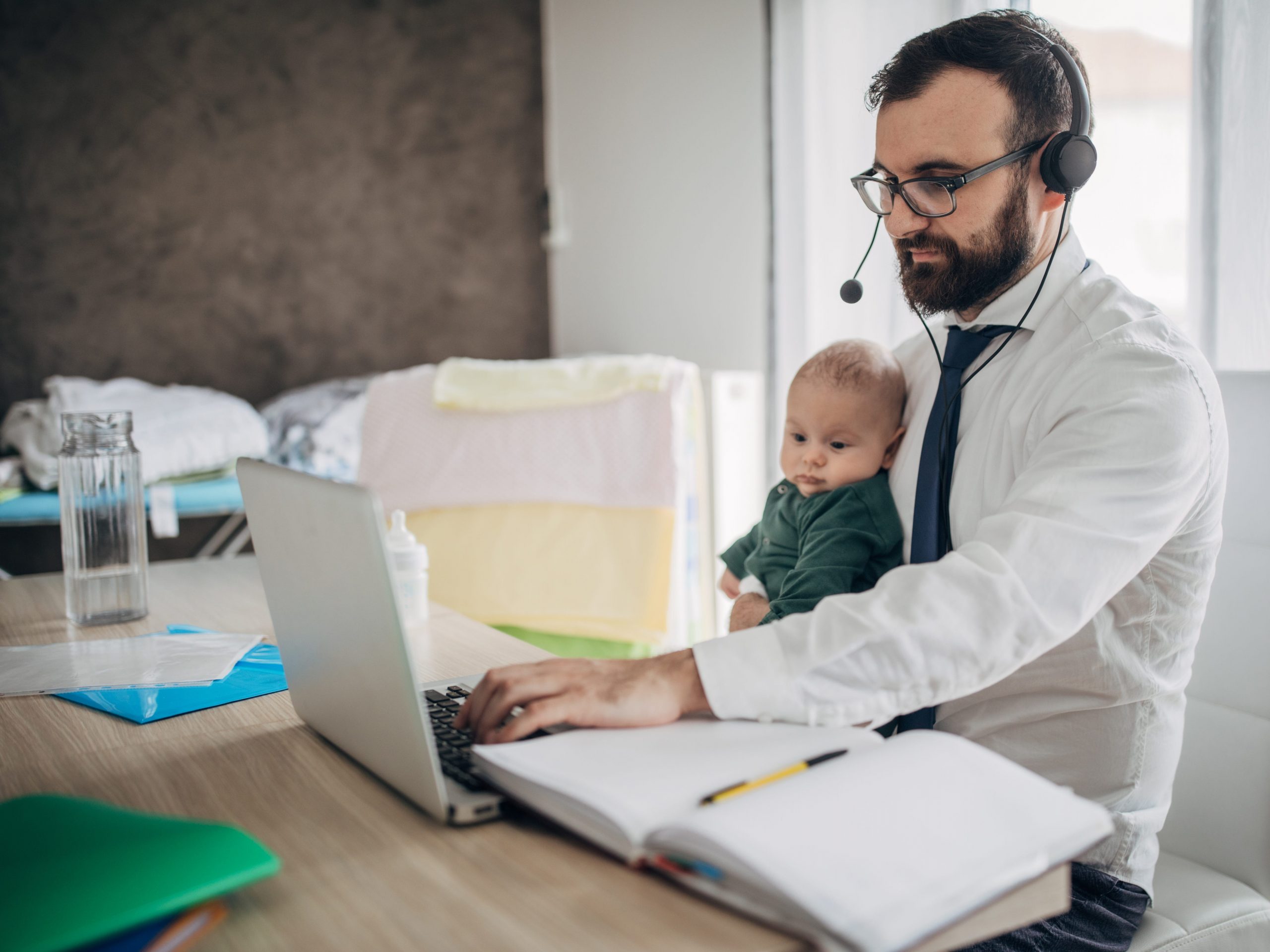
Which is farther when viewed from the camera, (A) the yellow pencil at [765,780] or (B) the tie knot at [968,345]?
(B) the tie knot at [968,345]

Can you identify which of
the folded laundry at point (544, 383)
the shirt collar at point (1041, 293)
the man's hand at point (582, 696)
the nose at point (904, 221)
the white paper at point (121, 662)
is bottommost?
the white paper at point (121, 662)

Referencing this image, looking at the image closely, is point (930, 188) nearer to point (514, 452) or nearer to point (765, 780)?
point (765, 780)

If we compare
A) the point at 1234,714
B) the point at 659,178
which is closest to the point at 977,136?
the point at 1234,714

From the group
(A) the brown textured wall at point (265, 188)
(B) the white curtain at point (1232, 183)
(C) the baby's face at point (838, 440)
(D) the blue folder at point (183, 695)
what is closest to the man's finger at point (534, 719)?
(D) the blue folder at point (183, 695)

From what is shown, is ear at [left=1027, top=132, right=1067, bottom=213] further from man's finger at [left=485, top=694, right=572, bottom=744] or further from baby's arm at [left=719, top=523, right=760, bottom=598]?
man's finger at [left=485, top=694, right=572, bottom=744]

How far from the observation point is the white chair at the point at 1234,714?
3.64 feet

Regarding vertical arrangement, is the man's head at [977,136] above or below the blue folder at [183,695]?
above

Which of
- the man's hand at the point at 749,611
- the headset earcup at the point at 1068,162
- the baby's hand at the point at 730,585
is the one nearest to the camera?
the headset earcup at the point at 1068,162

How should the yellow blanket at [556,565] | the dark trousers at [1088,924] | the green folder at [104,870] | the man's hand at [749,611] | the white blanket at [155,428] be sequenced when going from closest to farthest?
the green folder at [104,870] < the dark trousers at [1088,924] < the man's hand at [749,611] < the yellow blanket at [556,565] < the white blanket at [155,428]

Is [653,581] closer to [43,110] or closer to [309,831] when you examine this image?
[309,831]

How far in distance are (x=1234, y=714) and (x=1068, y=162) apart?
659 mm

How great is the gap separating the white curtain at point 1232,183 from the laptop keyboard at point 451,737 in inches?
44.3

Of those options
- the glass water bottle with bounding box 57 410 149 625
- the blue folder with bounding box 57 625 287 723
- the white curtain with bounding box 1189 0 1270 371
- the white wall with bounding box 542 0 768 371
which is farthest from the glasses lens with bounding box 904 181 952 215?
the white wall with bounding box 542 0 768 371

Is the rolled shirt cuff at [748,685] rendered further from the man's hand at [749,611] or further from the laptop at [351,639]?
the man's hand at [749,611]
